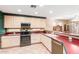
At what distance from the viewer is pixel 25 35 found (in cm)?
762

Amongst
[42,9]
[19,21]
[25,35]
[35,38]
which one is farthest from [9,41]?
[42,9]

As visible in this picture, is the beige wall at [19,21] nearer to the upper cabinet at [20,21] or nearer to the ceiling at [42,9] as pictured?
the upper cabinet at [20,21]

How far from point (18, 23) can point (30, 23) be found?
41.3 inches

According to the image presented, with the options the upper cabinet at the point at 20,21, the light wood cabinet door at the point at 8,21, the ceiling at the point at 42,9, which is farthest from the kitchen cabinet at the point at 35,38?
the ceiling at the point at 42,9

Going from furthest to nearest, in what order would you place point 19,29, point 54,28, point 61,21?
point 61,21 < point 54,28 < point 19,29

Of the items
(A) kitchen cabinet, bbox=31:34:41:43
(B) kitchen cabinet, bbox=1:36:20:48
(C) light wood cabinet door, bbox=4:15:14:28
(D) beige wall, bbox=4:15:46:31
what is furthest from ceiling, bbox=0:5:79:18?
(A) kitchen cabinet, bbox=31:34:41:43

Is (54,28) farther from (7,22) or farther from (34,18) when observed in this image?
(7,22)

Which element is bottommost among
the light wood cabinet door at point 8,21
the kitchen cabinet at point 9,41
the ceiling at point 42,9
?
the kitchen cabinet at point 9,41

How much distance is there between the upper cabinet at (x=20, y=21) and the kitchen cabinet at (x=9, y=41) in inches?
41.8

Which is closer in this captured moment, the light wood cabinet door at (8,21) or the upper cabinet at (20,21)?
the light wood cabinet door at (8,21)

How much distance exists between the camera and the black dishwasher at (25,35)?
7.32 metres

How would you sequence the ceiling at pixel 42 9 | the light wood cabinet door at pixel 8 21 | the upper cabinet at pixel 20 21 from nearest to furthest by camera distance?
the ceiling at pixel 42 9 → the light wood cabinet door at pixel 8 21 → the upper cabinet at pixel 20 21

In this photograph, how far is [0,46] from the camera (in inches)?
247
